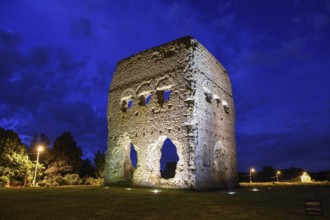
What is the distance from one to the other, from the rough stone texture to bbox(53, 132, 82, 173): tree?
14048mm

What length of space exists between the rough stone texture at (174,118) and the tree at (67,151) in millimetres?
14048

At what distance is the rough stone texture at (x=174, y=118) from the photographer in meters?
12.4

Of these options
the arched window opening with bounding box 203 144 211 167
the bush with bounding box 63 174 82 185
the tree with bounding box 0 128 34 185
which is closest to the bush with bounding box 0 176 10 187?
the tree with bounding box 0 128 34 185

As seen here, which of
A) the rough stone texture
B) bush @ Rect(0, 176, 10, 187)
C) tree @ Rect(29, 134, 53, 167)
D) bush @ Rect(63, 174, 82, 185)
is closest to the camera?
the rough stone texture

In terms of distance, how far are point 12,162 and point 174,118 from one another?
1261 centimetres

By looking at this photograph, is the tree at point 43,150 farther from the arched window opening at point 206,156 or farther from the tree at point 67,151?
the arched window opening at point 206,156

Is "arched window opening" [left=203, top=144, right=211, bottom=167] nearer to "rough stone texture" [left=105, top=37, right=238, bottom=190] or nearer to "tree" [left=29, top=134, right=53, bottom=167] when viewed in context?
"rough stone texture" [left=105, top=37, right=238, bottom=190]

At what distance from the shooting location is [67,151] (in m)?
28.2

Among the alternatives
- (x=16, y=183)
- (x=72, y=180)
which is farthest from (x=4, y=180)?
(x=72, y=180)

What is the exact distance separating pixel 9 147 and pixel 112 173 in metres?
9.56

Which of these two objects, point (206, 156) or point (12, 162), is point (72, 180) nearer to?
point (12, 162)

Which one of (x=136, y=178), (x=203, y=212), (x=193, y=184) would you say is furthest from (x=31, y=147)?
(x=203, y=212)

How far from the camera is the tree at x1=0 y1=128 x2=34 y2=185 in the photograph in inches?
700

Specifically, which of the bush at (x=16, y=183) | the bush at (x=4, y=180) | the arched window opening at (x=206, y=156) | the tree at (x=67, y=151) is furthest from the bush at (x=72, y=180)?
the arched window opening at (x=206, y=156)
